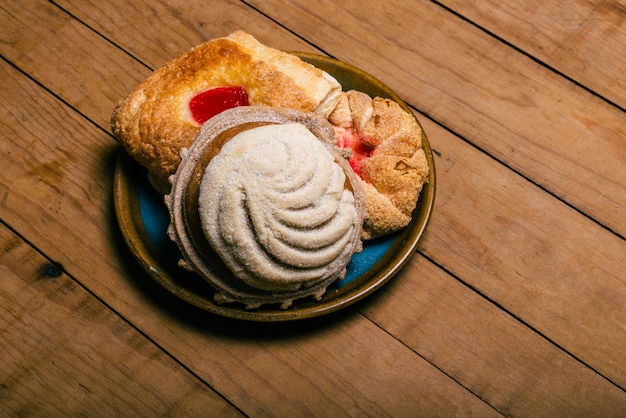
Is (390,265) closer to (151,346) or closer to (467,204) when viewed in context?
(467,204)

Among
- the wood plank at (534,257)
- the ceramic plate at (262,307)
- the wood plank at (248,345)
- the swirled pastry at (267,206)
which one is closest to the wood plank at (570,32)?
the wood plank at (534,257)

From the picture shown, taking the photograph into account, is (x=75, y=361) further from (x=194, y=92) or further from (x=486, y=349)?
(x=486, y=349)

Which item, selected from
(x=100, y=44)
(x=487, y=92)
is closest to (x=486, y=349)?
(x=487, y=92)

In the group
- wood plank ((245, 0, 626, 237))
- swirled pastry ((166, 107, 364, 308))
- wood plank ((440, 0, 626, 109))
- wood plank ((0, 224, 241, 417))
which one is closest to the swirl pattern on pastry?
swirled pastry ((166, 107, 364, 308))

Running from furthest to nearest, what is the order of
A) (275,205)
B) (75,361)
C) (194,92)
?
1. (75,361)
2. (194,92)
3. (275,205)

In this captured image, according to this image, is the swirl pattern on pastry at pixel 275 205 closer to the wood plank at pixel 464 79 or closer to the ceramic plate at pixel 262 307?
the ceramic plate at pixel 262 307

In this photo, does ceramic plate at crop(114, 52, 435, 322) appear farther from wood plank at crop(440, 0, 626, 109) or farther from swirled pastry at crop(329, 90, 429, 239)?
wood plank at crop(440, 0, 626, 109)
